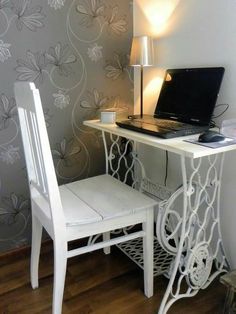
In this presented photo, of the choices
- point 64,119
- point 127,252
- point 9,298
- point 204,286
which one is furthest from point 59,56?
point 204,286

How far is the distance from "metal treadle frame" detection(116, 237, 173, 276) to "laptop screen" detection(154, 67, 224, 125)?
770 mm

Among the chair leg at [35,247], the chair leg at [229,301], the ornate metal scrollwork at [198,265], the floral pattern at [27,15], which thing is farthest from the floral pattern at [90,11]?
the chair leg at [229,301]

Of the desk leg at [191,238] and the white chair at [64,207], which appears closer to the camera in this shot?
the white chair at [64,207]

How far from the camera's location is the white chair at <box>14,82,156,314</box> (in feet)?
3.63

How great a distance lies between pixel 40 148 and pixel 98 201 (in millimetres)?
397

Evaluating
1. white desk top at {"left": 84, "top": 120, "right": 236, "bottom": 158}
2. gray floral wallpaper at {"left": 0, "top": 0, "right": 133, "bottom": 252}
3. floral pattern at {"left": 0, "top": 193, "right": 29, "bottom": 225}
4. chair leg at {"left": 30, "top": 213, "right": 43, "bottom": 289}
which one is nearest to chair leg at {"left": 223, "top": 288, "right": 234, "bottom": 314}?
white desk top at {"left": 84, "top": 120, "right": 236, "bottom": 158}

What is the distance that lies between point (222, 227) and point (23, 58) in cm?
134

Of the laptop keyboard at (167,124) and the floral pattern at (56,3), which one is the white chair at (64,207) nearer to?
the laptop keyboard at (167,124)

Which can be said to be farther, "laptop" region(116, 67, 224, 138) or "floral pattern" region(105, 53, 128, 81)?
"floral pattern" region(105, 53, 128, 81)

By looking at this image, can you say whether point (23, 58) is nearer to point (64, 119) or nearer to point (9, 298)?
point (64, 119)

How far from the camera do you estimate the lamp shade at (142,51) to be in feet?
5.14

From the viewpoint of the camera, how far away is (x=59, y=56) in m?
1.63

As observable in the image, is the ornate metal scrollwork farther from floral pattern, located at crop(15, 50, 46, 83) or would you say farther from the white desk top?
floral pattern, located at crop(15, 50, 46, 83)

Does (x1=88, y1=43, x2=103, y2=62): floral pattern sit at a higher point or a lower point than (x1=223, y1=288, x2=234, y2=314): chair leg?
higher
